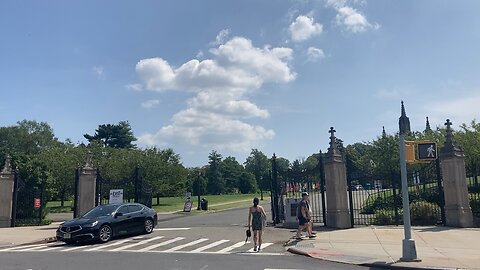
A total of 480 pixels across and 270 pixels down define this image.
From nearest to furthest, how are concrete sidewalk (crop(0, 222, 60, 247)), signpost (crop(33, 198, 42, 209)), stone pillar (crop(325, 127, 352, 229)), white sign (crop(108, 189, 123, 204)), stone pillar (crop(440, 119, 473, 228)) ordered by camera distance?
1. stone pillar (crop(440, 119, 473, 228))
2. concrete sidewalk (crop(0, 222, 60, 247))
3. stone pillar (crop(325, 127, 352, 229))
4. white sign (crop(108, 189, 123, 204))
5. signpost (crop(33, 198, 42, 209))

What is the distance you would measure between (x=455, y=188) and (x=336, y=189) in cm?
459

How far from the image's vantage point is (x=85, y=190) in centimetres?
2406

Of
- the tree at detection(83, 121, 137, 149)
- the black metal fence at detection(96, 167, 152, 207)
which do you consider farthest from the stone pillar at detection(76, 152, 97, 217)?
the tree at detection(83, 121, 137, 149)

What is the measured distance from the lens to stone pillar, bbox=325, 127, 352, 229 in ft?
62.8

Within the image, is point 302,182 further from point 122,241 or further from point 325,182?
point 122,241

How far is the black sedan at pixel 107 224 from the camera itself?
16578 millimetres

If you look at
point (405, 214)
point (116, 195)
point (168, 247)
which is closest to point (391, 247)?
point (405, 214)

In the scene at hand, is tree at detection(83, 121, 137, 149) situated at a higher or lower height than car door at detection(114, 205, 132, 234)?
higher

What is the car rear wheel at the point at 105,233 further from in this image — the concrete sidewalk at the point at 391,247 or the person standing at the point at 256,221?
the concrete sidewalk at the point at 391,247

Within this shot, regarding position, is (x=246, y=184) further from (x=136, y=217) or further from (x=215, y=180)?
(x=136, y=217)

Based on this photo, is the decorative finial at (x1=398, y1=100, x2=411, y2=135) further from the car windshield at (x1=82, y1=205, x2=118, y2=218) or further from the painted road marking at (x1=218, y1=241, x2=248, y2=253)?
the car windshield at (x1=82, y1=205, x2=118, y2=218)

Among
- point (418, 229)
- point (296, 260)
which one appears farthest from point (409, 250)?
point (418, 229)

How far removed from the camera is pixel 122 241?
678 inches

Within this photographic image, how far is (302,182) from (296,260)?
936 cm
